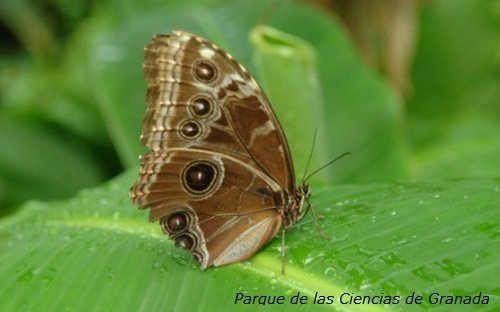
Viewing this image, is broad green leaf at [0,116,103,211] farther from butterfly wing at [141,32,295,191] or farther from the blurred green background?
butterfly wing at [141,32,295,191]

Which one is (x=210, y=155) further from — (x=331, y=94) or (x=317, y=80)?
(x=331, y=94)

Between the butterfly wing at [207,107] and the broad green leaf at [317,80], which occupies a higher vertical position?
the butterfly wing at [207,107]

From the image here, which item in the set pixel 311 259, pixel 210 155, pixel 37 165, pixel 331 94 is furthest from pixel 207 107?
pixel 37 165

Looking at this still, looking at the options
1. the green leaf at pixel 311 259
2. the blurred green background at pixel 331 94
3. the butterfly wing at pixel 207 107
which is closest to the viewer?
the green leaf at pixel 311 259

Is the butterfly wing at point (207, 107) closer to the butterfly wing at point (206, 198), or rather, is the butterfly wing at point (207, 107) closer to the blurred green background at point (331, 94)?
the butterfly wing at point (206, 198)

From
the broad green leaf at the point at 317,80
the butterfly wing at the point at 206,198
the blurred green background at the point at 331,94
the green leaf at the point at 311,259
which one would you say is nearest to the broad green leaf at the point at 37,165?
the blurred green background at the point at 331,94

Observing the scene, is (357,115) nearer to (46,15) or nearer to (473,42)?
(473,42)
